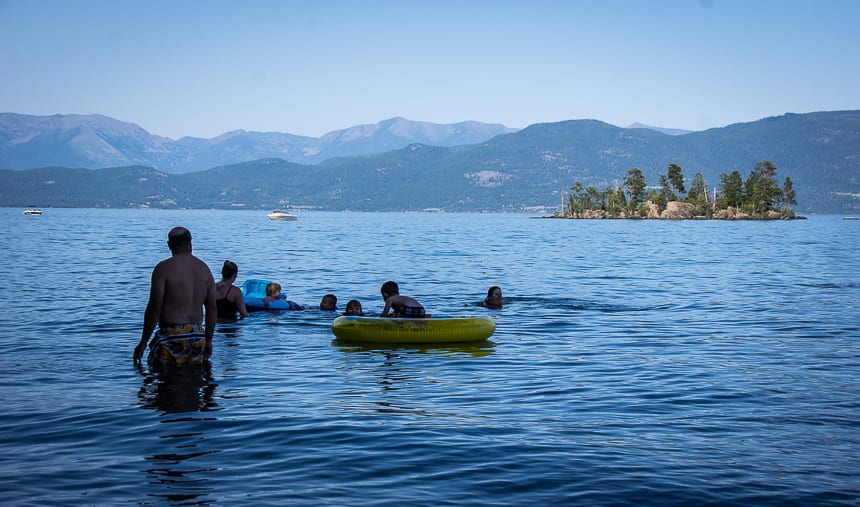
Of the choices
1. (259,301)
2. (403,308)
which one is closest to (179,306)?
(403,308)

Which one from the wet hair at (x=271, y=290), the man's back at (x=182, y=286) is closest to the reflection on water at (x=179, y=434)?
the man's back at (x=182, y=286)

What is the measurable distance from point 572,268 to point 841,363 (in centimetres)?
3144

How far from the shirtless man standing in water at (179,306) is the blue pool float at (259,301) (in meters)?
10.4

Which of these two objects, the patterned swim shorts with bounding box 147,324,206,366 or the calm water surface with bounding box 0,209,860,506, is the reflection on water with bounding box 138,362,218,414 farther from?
the patterned swim shorts with bounding box 147,324,206,366

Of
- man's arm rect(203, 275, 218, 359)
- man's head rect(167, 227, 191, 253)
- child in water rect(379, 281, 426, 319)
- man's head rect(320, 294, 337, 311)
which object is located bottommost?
man's head rect(320, 294, 337, 311)

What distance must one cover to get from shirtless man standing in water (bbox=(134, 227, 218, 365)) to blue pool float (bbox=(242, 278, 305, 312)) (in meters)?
10.4

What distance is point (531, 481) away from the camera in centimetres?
890

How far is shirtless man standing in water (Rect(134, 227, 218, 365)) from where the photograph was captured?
1270 cm

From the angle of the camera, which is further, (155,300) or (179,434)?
(155,300)

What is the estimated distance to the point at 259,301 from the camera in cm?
2416

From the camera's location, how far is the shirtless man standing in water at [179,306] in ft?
41.7

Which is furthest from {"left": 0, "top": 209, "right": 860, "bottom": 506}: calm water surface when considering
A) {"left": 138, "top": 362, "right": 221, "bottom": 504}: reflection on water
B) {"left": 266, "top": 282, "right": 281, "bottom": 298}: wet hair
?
{"left": 266, "top": 282, "right": 281, "bottom": 298}: wet hair

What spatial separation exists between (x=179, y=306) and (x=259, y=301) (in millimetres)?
11281

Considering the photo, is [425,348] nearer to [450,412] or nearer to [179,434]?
[450,412]
